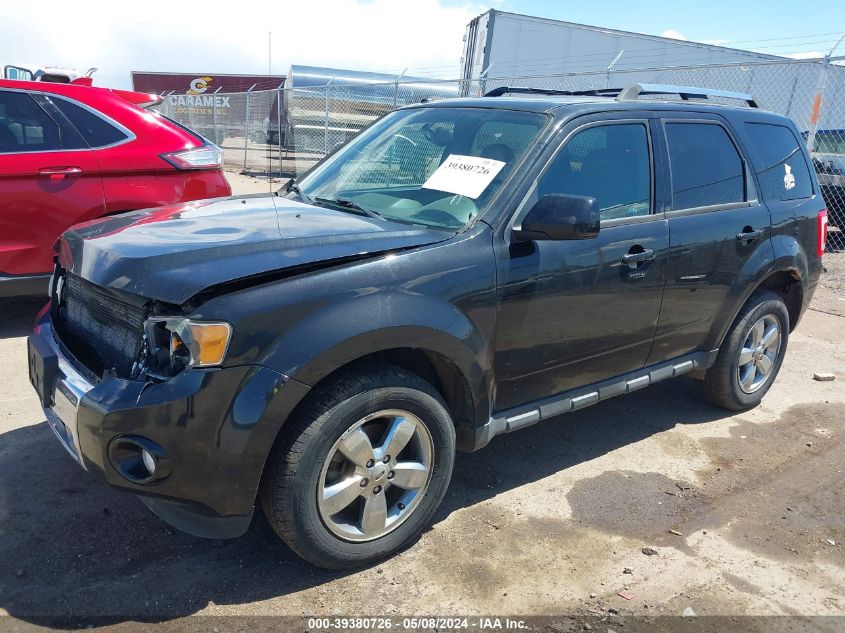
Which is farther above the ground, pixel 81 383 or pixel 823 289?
pixel 81 383

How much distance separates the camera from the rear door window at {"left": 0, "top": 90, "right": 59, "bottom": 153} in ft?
17.0

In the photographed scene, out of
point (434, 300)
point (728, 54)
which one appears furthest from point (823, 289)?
point (728, 54)

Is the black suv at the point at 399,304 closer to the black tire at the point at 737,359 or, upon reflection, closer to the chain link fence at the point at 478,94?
the black tire at the point at 737,359

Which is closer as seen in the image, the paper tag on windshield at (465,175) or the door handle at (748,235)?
the paper tag on windshield at (465,175)

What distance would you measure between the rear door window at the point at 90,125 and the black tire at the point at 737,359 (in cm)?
467

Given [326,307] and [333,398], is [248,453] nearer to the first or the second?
[333,398]

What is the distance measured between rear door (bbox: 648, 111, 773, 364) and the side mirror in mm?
958

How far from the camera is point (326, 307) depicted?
8.36ft

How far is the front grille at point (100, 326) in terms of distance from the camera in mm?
2604

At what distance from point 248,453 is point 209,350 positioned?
0.38 meters

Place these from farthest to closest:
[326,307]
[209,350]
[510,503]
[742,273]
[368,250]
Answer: [742,273] → [510,503] → [368,250] → [326,307] → [209,350]

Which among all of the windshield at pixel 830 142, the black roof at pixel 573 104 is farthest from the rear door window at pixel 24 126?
the windshield at pixel 830 142

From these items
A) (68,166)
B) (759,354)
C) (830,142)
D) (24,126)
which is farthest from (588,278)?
(830,142)

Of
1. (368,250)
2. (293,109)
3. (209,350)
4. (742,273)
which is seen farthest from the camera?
(293,109)
